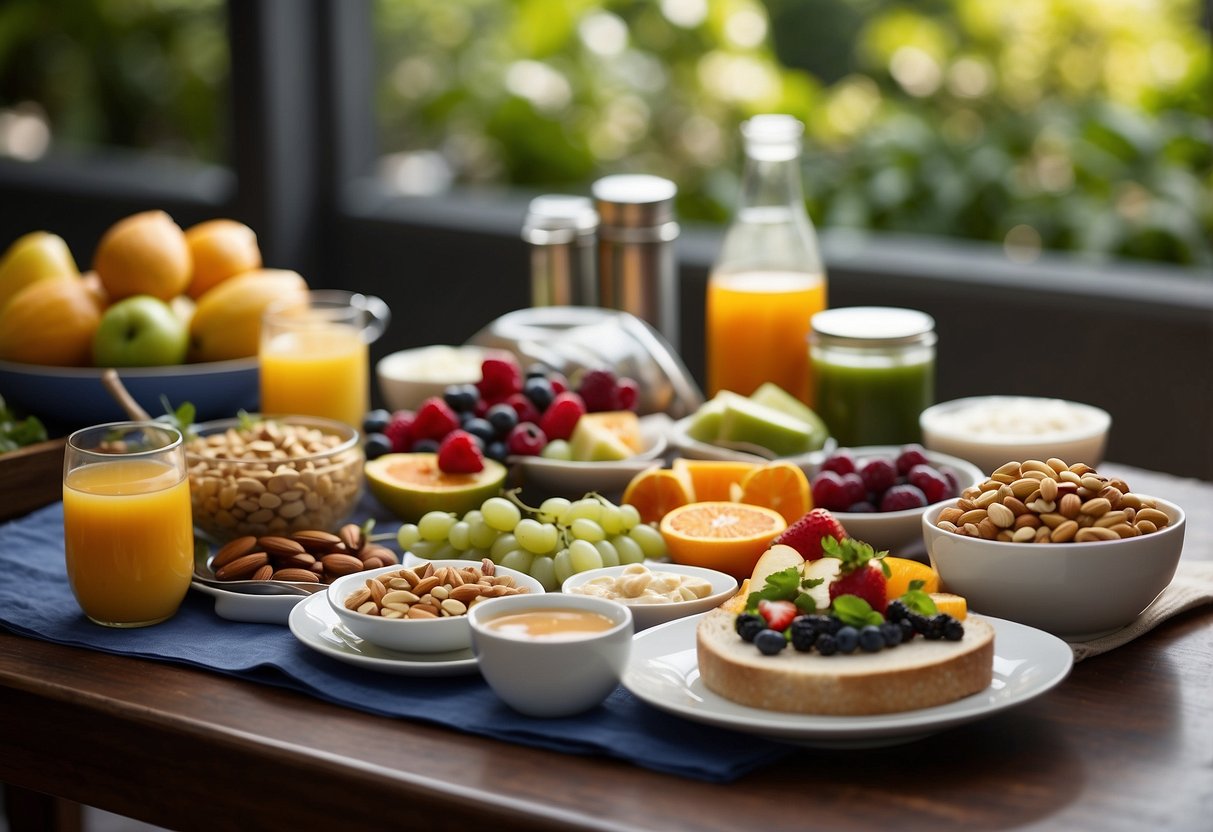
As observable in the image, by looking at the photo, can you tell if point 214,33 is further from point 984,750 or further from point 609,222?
point 984,750

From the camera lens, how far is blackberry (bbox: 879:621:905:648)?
100cm

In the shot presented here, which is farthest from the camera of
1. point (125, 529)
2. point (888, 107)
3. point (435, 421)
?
point (888, 107)

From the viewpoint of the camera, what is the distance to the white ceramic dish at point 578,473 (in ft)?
4.78

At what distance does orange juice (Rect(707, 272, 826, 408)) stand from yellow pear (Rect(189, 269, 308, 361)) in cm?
55

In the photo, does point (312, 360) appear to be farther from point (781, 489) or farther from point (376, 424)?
point (781, 489)

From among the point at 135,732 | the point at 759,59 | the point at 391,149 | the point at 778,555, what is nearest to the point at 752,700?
the point at 778,555

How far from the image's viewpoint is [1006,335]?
2.67 metres

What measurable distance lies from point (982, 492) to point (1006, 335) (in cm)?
155

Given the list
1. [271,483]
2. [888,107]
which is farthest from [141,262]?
[888,107]

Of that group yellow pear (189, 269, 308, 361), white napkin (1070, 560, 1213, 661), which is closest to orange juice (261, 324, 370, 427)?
yellow pear (189, 269, 308, 361)

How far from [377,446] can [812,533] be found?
575 millimetres

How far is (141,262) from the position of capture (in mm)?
1812

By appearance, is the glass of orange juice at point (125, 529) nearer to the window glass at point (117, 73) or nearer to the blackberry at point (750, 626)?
the blackberry at point (750, 626)

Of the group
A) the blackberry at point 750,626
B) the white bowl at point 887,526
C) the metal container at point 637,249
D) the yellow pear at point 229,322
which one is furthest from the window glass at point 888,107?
the blackberry at point 750,626
